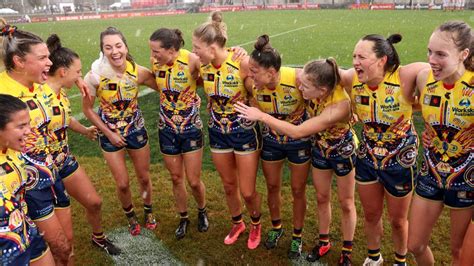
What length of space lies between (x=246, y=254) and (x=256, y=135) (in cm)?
131

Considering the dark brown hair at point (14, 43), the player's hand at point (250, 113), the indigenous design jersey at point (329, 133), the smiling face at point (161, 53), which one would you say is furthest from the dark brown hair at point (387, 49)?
the dark brown hair at point (14, 43)

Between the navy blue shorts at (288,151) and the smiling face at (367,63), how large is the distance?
0.97m

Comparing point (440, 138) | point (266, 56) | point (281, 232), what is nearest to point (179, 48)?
point (266, 56)

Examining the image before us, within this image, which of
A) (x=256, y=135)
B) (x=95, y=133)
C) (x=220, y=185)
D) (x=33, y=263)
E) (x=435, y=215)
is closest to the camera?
(x=33, y=263)

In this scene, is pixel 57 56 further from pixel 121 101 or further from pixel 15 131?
pixel 15 131

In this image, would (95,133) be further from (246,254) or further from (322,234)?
(322,234)

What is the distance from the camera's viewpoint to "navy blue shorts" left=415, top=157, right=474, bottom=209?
310 cm

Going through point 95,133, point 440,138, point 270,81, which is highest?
point 270,81

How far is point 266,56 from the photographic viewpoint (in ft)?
12.3

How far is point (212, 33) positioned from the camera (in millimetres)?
4105

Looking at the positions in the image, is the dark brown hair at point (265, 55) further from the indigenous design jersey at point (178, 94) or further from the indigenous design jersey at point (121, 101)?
the indigenous design jersey at point (121, 101)

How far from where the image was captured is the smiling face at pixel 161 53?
14.2 feet

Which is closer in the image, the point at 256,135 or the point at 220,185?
the point at 256,135

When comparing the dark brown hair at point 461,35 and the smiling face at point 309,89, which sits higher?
the dark brown hair at point 461,35
